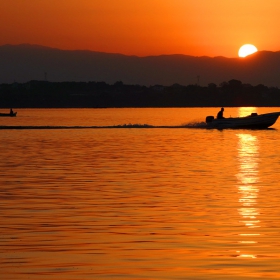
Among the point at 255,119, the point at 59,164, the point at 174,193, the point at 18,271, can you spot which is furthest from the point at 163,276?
the point at 255,119

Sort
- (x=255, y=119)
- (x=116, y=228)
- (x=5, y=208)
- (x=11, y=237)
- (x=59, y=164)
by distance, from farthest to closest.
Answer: (x=255, y=119) < (x=59, y=164) < (x=5, y=208) < (x=116, y=228) < (x=11, y=237)

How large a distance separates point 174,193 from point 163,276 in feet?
44.8

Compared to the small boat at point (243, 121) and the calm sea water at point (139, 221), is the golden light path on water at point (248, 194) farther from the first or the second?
the small boat at point (243, 121)

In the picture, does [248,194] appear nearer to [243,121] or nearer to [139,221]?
[139,221]

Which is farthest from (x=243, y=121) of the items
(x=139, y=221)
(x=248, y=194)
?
(x=139, y=221)

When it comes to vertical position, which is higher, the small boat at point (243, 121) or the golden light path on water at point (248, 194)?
the golden light path on water at point (248, 194)

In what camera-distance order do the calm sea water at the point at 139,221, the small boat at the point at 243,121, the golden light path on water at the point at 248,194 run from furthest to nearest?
the small boat at the point at 243,121
the golden light path on water at the point at 248,194
the calm sea water at the point at 139,221

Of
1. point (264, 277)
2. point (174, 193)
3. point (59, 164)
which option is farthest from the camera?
point (59, 164)

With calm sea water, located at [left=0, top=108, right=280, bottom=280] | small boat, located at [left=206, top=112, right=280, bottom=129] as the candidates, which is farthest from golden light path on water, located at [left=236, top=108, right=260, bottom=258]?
small boat, located at [left=206, top=112, right=280, bottom=129]

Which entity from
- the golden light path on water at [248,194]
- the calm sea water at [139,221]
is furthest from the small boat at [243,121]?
the calm sea water at [139,221]

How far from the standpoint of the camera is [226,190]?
29.5 metres

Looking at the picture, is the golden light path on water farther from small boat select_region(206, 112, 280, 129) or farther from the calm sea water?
small boat select_region(206, 112, 280, 129)

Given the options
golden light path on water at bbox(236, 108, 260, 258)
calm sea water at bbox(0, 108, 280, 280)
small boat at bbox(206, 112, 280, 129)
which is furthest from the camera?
small boat at bbox(206, 112, 280, 129)

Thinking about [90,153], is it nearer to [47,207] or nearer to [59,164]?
[59,164]
